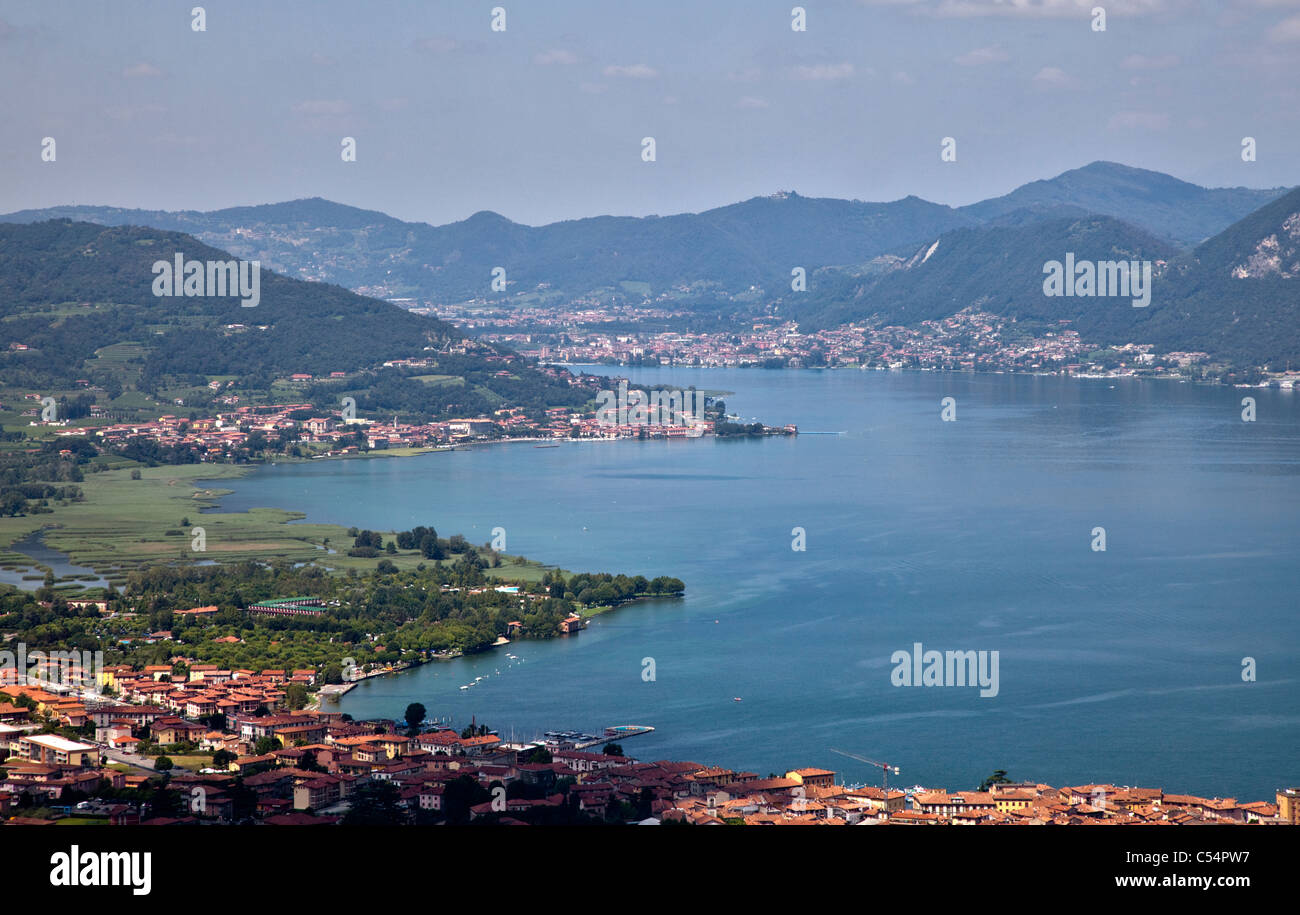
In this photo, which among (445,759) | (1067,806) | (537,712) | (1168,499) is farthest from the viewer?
(1168,499)

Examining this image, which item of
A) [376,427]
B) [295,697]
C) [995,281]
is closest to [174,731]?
[295,697]

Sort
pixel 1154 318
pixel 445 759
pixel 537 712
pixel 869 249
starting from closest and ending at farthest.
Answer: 1. pixel 445 759
2. pixel 537 712
3. pixel 1154 318
4. pixel 869 249

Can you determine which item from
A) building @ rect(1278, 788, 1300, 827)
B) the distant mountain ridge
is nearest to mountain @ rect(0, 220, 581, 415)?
building @ rect(1278, 788, 1300, 827)

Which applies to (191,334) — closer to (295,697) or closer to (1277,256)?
(295,697)

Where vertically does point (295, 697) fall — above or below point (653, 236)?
below
